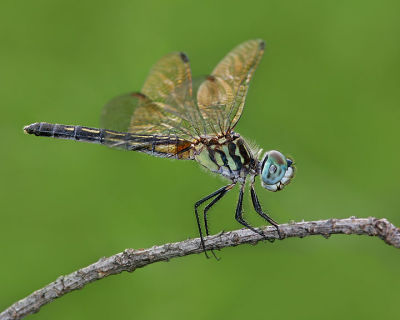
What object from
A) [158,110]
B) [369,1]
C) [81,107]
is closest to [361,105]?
[369,1]

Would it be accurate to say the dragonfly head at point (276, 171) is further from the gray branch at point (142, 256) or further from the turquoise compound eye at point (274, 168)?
the gray branch at point (142, 256)

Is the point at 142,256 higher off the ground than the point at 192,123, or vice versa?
the point at 192,123

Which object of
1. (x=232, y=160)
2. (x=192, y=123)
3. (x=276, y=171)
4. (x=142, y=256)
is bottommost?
(x=142, y=256)

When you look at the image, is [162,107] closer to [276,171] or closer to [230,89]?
[230,89]

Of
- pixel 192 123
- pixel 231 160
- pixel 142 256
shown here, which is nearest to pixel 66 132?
pixel 192 123

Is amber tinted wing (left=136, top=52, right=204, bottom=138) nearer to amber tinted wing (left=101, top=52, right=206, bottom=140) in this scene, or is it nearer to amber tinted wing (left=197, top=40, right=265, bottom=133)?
amber tinted wing (left=101, top=52, right=206, bottom=140)

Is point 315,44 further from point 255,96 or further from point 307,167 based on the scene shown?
point 307,167
